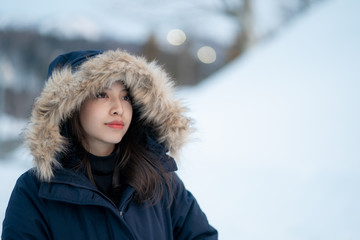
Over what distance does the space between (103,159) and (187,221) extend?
51 cm

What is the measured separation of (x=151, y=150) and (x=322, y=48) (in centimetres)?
660

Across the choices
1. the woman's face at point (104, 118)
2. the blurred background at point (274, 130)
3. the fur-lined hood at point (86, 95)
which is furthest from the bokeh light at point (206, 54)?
the woman's face at point (104, 118)

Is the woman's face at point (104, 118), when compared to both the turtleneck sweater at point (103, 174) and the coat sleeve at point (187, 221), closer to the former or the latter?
the turtleneck sweater at point (103, 174)

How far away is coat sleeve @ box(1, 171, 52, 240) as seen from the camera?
1341mm

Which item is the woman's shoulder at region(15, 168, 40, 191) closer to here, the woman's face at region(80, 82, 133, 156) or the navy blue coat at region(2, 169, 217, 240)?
the navy blue coat at region(2, 169, 217, 240)

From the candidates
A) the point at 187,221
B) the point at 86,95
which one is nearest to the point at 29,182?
the point at 86,95

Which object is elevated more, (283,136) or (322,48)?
(322,48)

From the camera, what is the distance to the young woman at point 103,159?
1406 millimetres

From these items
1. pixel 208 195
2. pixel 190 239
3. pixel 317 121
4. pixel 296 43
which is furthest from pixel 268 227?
pixel 296 43

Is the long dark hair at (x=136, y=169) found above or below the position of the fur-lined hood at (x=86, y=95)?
below

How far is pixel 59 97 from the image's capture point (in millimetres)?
1507

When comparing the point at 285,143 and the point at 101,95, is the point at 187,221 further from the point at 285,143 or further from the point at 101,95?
the point at 285,143

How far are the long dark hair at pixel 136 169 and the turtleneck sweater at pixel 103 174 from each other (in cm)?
2

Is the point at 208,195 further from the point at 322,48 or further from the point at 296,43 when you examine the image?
the point at 296,43
